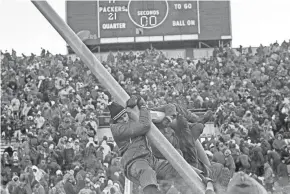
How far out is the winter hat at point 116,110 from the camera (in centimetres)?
556

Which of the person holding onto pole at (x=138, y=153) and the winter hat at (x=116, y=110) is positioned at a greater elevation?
the winter hat at (x=116, y=110)

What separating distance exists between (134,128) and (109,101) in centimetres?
1398

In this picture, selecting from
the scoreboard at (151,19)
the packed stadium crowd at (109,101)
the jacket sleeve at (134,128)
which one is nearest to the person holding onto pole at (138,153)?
the jacket sleeve at (134,128)

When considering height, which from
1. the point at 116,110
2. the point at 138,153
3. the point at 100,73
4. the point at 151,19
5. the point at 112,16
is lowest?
the point at 138,153

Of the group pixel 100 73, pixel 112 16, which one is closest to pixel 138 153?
pixel 100 73

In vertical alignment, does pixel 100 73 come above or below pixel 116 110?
above

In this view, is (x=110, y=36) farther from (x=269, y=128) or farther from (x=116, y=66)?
(x=269, y=128)

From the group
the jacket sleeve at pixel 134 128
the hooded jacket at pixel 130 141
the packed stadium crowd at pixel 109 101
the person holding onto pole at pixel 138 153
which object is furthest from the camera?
the packed stadium crowd at pixel 109 101

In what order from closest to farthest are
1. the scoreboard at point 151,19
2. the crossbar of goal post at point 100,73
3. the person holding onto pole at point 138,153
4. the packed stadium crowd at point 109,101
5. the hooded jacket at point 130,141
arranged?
the crossbar of goal post at point 100,73, the person holding onto pole at point 138,153, the hooded jacket at point 130,141, the packed stadium crowd at point 109,101, the scoreboard at point 151,19

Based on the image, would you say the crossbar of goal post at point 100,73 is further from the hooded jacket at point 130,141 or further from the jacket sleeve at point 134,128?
the hooded jacket at point 130,141

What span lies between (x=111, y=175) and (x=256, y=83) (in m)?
8.99

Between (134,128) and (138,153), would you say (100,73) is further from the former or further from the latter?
(138,153)

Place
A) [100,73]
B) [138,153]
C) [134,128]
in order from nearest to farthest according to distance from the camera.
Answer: [100,73] < [134,128] < [138,153]

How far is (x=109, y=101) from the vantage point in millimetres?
19391
